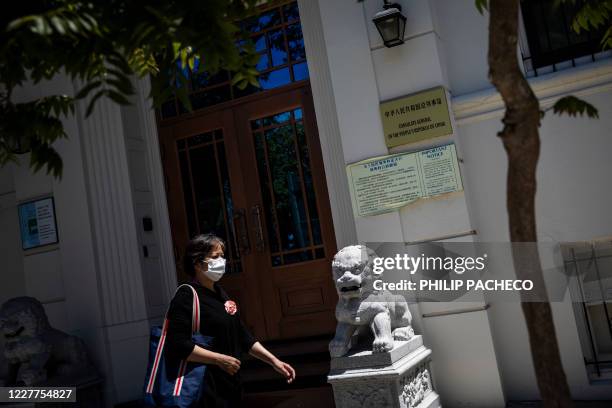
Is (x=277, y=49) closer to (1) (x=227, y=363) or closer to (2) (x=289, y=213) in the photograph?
(2) (x=289, y=213)

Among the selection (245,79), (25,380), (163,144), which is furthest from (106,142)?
(245,79)

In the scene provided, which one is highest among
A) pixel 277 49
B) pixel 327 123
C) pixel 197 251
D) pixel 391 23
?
pixel 277 49

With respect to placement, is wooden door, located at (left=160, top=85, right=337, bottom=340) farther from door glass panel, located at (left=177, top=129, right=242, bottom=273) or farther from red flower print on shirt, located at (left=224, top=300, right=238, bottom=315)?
red flower print on shirt, located at (left=224, top=300, right=238, bottom=315)

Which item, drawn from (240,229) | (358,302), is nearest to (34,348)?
(240,229)

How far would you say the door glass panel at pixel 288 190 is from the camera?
601cm

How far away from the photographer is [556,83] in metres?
5.09

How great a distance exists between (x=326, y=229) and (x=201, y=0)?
374 centimetres

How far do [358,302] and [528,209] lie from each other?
239 cm

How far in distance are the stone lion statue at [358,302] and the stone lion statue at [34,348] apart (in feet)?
8.59

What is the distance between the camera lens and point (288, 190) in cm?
611

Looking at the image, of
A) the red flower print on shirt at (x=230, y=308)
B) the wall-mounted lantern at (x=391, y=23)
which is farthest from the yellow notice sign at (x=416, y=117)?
the red flower print on shirt at (x=230, y=308)

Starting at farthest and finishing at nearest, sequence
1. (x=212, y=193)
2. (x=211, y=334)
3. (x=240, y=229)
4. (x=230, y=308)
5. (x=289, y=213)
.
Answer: (x=212, y=193) → (x=240, y=229) → (x=289, y=213) → (x=230, y=308) → (x=211, y=334)

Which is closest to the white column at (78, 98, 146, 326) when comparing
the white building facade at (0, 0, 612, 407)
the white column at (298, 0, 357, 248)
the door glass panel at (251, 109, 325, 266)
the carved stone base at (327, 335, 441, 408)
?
the white building facade at (0, 0, 612, 407)

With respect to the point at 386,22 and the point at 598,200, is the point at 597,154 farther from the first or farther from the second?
the point at 386,22
